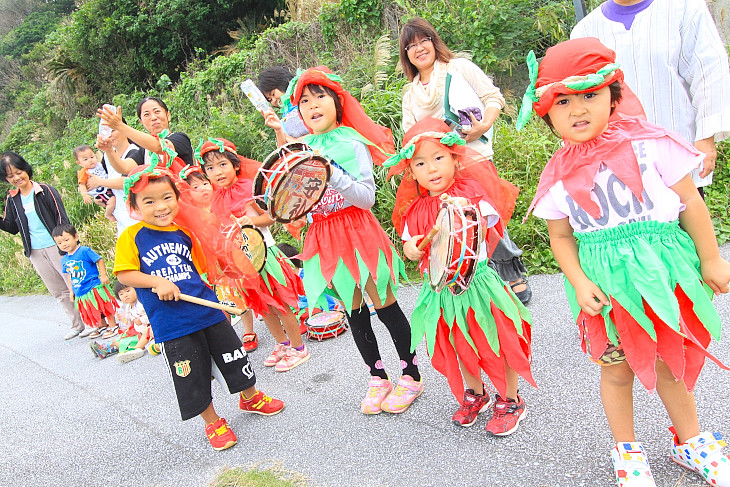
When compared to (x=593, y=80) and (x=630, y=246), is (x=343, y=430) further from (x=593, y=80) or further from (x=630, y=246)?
(x=593, y=80)

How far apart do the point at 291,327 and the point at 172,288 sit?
1281 millimetres

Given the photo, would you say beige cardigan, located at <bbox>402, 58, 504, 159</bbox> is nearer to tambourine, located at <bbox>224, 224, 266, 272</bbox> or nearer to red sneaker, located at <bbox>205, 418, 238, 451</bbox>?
tambourine, located at <bbox>224, 224, 266, 272</bbox>

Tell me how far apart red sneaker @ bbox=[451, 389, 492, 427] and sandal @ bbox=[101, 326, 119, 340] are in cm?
457

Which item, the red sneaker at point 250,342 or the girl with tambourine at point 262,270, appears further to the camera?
the red sneaker at point 250,342

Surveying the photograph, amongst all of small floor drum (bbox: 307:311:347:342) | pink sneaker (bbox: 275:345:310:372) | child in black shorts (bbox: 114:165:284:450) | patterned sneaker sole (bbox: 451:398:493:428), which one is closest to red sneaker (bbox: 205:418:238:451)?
child in black shorts (bbox: 114:165:284:450)

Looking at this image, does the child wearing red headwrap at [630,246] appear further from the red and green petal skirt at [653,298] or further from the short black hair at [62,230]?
the short black hair at [62,230]

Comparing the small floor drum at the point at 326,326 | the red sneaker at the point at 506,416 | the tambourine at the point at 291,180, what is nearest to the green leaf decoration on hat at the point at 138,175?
the tambourine at the point at 291,180

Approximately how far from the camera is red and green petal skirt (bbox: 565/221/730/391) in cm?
170

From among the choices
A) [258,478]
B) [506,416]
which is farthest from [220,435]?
[506,416]

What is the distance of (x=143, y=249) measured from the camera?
2832 millimetres

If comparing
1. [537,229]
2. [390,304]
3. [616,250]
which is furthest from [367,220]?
[537,229]

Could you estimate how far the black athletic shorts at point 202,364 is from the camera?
2.84 m

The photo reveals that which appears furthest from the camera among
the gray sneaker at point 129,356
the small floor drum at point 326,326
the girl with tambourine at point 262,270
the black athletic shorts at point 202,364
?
the gray sneaker at point 129,356

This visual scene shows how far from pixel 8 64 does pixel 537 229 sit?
30.3 metres
